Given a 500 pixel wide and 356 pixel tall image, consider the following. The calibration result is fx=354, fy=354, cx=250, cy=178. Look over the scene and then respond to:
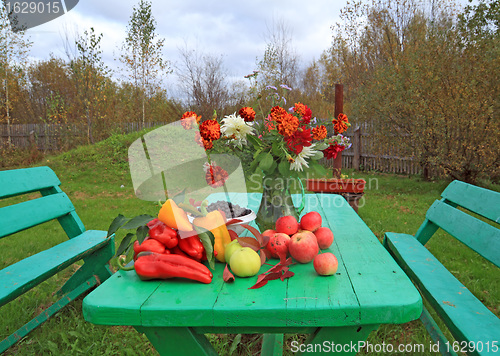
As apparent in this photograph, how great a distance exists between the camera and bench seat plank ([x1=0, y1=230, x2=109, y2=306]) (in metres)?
1.86

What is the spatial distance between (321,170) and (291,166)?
0.15 meters

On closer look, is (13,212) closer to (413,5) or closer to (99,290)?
(99,290)

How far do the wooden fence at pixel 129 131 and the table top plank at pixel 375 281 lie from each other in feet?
25.2

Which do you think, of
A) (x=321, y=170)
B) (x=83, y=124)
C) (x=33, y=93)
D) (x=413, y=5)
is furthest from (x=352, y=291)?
(x=33, y=93)

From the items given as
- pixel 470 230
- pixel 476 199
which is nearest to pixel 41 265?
pixel 470 230

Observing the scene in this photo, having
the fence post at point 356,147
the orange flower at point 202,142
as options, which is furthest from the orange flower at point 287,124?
the fence post at point 356,147

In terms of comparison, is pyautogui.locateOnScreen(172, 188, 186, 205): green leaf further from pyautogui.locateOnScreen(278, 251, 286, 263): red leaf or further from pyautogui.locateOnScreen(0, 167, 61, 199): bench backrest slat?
pyautogui.locateOnScreen(0, 167, 61, 199): bench backrest slat

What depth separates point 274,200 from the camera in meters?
1.81

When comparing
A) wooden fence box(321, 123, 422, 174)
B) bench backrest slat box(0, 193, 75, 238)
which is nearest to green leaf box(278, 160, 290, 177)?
bench backrest slat box(0, 193, 75, 238)

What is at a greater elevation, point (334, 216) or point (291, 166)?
point (291, 166)

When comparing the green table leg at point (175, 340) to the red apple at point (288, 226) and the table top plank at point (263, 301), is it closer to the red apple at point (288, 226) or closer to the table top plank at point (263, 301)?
the table top plank at point (263, 301)

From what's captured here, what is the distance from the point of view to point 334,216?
7.61ft

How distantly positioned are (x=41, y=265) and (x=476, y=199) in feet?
8.98

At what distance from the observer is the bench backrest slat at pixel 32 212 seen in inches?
90.1
